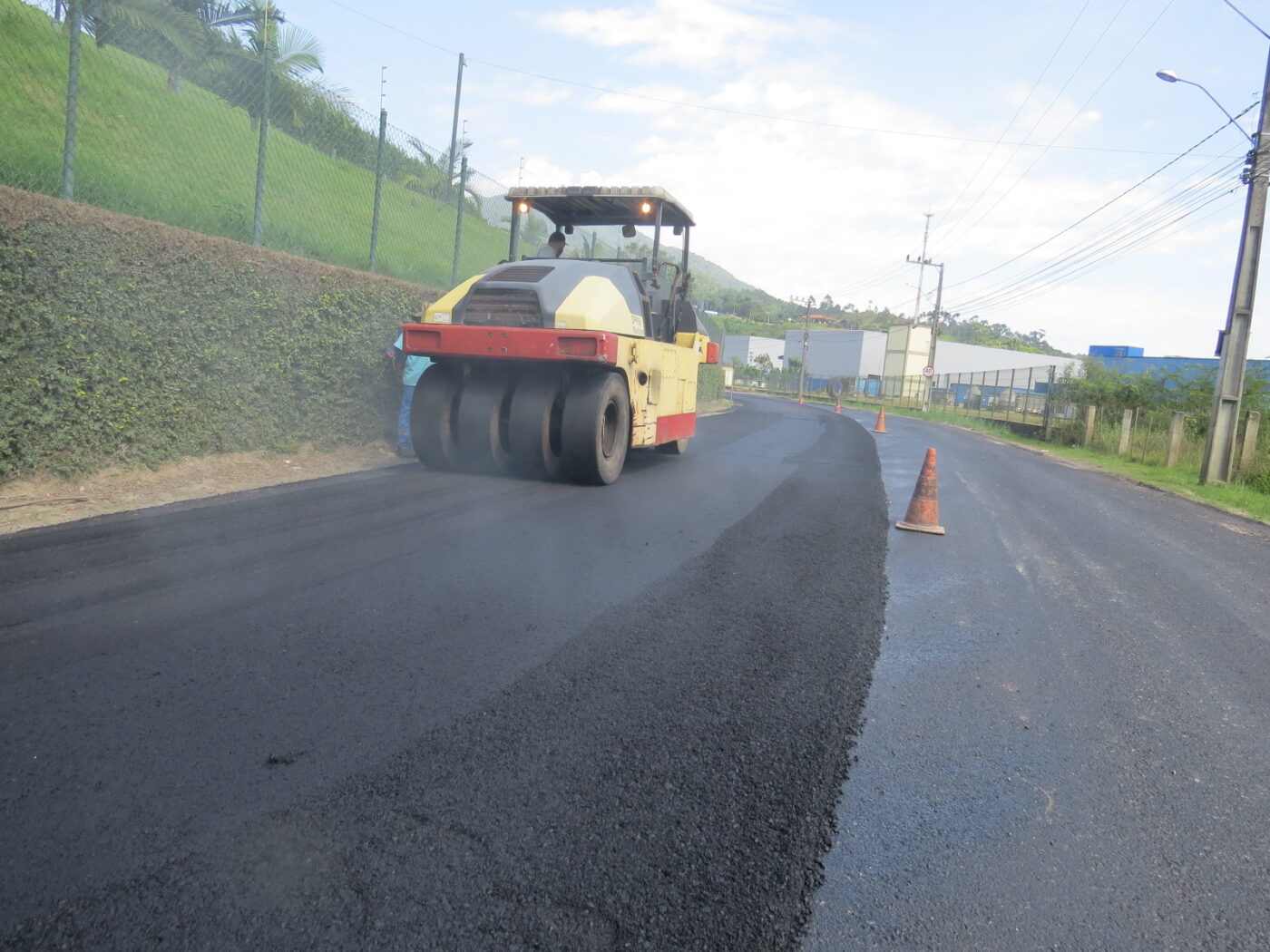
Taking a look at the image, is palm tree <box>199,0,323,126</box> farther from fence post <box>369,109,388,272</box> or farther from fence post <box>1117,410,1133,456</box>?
fence post <box>1117,410,1133,456</box>

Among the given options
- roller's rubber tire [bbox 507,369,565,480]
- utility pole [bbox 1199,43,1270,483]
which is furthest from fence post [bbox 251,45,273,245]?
utility pole [bbox 1199,43,1270,483]

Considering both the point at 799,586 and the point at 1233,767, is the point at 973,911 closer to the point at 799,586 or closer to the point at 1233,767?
the point at 1233,767

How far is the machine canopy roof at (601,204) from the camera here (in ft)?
32.8

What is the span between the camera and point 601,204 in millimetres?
10289

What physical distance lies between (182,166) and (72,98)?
1969 millimetres

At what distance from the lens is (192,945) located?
74.7 inches

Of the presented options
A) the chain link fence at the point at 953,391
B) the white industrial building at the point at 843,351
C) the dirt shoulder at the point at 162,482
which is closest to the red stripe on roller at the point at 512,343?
the dirt shoulder at the point at 162,482

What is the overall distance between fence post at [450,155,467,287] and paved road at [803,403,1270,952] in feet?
30.0

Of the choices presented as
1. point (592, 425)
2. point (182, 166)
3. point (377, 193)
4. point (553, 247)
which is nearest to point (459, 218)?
point (377, 193)

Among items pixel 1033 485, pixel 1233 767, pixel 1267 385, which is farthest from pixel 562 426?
pixel 1267 385

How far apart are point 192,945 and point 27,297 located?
214 inches

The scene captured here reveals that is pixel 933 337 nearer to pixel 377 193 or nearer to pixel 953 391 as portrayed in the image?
pixel 953 391

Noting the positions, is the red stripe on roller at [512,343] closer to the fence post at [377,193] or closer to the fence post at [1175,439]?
the fence post at [377,193]

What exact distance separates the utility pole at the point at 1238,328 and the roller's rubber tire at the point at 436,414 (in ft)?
42.6
